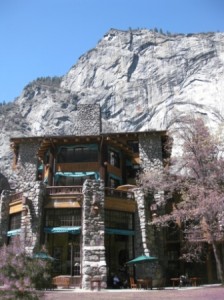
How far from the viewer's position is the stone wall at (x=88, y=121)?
3539 cm

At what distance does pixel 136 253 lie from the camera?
88.3 ft

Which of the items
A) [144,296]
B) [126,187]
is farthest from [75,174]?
[144,296]

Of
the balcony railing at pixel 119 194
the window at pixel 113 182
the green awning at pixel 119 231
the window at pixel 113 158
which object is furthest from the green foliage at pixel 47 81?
the green awning at pixel 119 231

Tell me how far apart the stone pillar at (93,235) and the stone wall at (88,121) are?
10.7 meters

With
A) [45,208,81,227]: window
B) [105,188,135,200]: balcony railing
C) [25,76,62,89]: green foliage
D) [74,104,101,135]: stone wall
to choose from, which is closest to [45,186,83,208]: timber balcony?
[45,208,81,227]: window

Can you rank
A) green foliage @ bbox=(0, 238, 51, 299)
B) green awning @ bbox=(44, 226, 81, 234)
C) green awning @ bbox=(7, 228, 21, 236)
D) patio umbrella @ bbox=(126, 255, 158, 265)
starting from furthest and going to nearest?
1. green awning @ bbox=(7, 228, 21, 236)
2. green awning @ bbox=(44, 226, 81, 234)
3. patio umbrella @ bbox=(126, 255, 158, 265)
4. green foliage @ bbox=(0, 238, 51, 299)

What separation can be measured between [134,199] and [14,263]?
56.1 ft

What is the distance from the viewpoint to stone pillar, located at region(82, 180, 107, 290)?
22.6 meters

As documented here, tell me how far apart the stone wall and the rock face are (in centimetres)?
5786

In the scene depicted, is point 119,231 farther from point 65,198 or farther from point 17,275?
point 17,275

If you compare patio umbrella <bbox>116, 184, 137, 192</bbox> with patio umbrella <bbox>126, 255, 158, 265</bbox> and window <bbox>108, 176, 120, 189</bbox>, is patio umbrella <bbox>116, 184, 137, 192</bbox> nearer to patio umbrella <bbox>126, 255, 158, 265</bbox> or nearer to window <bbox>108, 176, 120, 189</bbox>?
window <bbox>108, 176, 120, 189</bbox>

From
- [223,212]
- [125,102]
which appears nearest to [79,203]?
[223,212]

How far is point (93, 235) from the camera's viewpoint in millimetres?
24016

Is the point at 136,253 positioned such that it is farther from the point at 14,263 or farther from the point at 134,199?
the point at 14,263
